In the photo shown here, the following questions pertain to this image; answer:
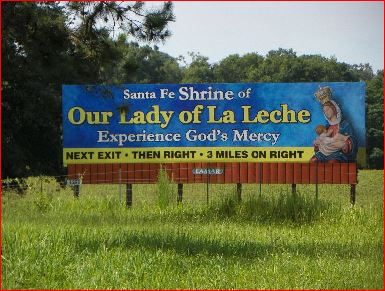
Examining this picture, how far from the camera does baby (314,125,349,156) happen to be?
17.1 metres

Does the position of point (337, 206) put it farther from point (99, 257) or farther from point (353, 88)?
point (99, 257)

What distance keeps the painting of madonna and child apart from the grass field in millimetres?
3147

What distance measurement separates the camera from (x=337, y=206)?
13.6m

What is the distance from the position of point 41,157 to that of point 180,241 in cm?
1969

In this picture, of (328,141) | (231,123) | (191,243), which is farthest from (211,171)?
(191,243)

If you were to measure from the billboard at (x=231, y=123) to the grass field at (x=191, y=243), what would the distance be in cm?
250

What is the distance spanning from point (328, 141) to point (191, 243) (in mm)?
8349

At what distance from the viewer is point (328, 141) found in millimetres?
17094

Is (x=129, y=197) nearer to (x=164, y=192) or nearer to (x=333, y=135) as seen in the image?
(x=164, y=192)

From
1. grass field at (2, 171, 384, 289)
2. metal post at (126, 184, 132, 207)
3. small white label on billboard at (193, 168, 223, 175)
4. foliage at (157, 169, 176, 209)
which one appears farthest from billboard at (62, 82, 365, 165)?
grass field at (2, 171, 384, 289)

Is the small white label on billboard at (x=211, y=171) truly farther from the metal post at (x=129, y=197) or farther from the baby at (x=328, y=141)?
the baby at (x=328, y=141)

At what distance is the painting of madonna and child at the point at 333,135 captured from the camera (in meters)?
17.1

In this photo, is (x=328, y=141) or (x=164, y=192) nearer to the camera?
(x=164, y=192)

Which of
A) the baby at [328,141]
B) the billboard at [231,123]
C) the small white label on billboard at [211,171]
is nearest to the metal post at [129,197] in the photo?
the billboard at [231,123]
